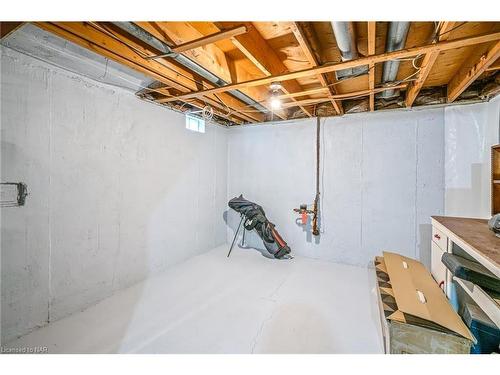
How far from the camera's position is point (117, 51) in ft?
5.30

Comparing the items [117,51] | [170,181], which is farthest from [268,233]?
[117,51]

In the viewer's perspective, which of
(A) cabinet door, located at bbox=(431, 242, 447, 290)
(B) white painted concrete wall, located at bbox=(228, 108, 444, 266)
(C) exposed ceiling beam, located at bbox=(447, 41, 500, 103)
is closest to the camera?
(C) exposed ceiling beam, located at bbox=(447, 41, 500, 103)

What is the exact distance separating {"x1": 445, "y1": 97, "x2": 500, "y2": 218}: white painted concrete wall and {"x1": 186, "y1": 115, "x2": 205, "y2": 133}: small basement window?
11.2ft

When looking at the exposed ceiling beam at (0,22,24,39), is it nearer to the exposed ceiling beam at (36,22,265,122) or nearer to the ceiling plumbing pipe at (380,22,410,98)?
the exposed ceiling beam at (36,22,265,122)

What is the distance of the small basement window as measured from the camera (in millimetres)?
3345

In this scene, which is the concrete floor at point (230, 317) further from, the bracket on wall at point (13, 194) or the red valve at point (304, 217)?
the bracket on wall at point (13, 194)

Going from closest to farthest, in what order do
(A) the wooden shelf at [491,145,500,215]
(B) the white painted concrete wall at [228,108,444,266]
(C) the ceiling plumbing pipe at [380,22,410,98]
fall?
(C) the ceiling plumbing pipe at [380,22,410,98] < (A) the wooden shelf at [491,145,500,215] < (B) the white painted concrete wall at [228,108,444,266]

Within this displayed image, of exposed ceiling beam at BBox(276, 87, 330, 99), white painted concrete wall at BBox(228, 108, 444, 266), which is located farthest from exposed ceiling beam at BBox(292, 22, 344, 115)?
white painted concrete wall at BBox(228, 108, 444, 266)

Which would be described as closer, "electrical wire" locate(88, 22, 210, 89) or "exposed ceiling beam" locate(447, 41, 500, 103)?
"electrical wire" locate(88, 22, 210, 89)

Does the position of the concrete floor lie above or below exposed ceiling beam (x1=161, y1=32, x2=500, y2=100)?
below

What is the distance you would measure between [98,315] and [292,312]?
1.84 m
